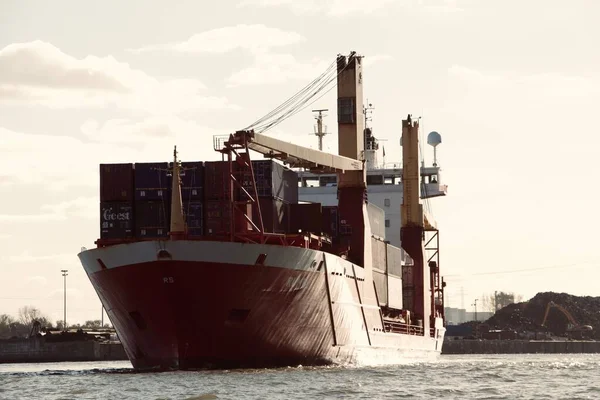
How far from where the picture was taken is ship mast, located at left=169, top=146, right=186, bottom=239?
47500 mm

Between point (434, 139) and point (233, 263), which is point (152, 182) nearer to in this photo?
point (233, 263)

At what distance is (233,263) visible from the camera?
4709cm

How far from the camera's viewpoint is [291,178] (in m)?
54.8

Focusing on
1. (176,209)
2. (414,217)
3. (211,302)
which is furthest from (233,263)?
(414,217)

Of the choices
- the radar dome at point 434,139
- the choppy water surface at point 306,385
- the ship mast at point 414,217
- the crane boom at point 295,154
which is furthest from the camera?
the radar dome at point 434,139

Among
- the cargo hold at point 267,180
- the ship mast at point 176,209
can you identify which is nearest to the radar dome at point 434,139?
the cargo hold at point 267,180

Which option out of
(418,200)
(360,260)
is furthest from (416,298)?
(360,260)

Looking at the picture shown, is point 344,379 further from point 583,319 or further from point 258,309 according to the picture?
point 583,319

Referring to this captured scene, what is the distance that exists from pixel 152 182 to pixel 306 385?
13.5 metres

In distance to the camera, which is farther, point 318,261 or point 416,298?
point 416,298

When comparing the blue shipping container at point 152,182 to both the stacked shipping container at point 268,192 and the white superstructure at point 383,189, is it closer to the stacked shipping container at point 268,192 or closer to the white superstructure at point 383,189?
the stacked shipping container at point 268,192

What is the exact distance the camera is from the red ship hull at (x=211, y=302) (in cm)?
4672

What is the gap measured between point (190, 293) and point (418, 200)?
31437mm

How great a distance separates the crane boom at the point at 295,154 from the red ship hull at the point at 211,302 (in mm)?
4646
